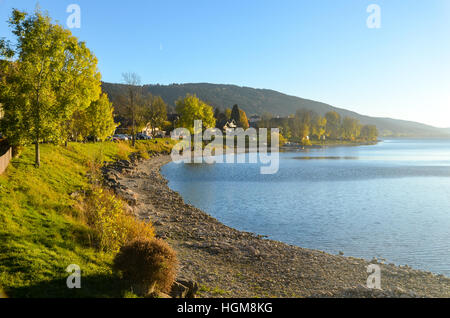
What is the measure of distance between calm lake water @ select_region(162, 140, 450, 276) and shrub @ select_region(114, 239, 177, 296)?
A: 11.5m

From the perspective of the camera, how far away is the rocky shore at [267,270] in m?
12.0

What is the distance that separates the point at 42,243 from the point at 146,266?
16.2 ft

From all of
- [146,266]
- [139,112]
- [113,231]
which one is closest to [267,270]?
Answer: [146,266]

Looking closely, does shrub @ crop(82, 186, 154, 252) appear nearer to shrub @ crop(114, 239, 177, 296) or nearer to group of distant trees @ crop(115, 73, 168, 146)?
shrub @ crop(114, 239, 177, 296)

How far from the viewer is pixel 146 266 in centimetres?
952

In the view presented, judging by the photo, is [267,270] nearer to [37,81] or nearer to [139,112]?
[37,81]

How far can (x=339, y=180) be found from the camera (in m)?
47.4

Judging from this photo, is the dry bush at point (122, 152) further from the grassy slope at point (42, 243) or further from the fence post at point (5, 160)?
the grassy slope at point (42, 243)

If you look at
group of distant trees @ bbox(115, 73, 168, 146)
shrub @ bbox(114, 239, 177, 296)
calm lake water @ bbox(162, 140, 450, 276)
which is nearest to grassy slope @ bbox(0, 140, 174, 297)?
shrub @ bbox(114, 239, 177, 296)

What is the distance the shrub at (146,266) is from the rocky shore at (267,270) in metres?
1.95

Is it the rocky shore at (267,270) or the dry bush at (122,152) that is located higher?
the dry bush at (122,152)

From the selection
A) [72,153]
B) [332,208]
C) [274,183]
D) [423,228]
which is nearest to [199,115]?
[274,183]

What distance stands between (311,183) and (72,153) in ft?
97.7

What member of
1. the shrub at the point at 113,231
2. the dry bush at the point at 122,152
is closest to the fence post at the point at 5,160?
the shrub at the point at 113,231
